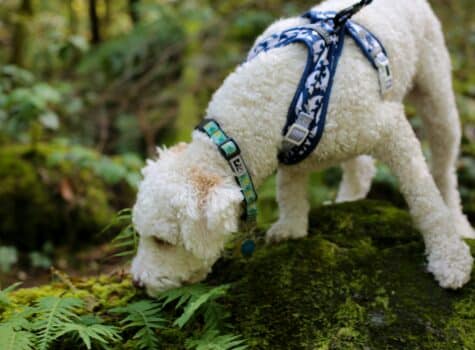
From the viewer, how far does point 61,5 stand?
542 inches

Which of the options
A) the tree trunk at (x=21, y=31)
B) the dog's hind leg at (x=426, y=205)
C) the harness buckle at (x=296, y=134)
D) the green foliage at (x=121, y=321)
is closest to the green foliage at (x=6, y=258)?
the green foliage at (x=121, y=321)

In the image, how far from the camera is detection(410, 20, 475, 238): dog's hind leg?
3512mm

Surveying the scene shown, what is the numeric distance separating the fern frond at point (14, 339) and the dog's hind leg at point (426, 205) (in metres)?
2.06

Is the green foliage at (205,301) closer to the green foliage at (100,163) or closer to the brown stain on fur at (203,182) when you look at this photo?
the brown stain on fur at (203,182)

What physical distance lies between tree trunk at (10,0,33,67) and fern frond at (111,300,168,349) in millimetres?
6547

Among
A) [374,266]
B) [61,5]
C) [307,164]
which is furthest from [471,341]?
[61,5]

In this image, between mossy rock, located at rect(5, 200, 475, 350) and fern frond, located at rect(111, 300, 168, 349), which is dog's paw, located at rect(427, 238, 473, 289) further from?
fern frond, located at rect(111, 300, 168, 349)

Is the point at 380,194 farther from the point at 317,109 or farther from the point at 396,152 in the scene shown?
the point at 317,109

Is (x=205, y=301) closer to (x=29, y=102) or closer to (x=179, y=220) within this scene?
(x=179, y=220)

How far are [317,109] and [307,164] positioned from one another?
16.7 inches

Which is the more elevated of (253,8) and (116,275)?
(253,8)

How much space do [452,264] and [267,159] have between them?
1177 mm

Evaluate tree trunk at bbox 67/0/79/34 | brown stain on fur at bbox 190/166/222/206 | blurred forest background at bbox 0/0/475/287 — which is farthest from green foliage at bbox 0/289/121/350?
tree trunk at bbox 67/0/79/34

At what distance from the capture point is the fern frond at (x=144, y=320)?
2.40 metres
